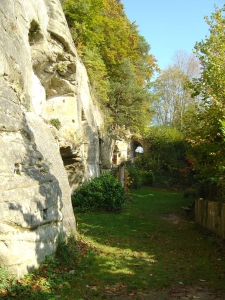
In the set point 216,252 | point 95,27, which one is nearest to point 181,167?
point 95,27

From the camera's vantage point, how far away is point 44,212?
6.50 metres

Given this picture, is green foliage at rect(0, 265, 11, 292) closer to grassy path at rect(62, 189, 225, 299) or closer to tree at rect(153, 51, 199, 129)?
grassy path at rect(62, 189, 225, 299)

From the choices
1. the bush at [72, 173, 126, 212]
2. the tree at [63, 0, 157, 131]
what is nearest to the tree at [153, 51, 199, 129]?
the tree at [63, 0, 157, 131]

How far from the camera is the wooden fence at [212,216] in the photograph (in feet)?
30.9

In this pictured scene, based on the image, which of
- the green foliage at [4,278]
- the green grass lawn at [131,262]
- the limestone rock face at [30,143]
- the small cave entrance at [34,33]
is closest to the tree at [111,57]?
the limestone rock face at [30,143]

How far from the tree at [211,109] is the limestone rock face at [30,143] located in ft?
15.7

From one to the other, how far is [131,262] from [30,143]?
3.91 meters

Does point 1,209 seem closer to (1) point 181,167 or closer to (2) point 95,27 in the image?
(2) point 95,27

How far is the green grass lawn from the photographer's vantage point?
5.80 meters

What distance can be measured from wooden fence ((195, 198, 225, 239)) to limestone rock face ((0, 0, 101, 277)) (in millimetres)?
4545

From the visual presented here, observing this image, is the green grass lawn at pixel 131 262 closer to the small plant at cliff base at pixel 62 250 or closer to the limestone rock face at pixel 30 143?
the small plant at cliff base at pixel 62 250

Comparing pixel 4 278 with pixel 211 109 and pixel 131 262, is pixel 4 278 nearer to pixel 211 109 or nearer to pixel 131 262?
pixel 131 262

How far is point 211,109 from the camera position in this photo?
1017 centimetres

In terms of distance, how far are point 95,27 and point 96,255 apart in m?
16.5
